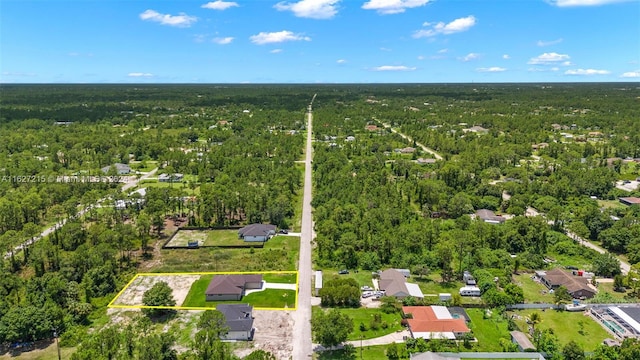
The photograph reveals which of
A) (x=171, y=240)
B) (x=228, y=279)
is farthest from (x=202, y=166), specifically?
(x=228, y=279)

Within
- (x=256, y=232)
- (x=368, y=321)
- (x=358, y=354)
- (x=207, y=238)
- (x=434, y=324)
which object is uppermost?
(x=256, y=232)

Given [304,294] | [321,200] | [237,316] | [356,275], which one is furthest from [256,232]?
[237,316]

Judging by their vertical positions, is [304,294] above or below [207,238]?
below

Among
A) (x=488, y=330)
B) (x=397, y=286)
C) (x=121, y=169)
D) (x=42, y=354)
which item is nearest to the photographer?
(x=42, y=354)

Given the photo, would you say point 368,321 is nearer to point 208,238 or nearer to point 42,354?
point 42,354

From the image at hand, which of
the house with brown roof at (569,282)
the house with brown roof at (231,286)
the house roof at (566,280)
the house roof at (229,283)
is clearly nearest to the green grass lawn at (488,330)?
the house with brown roof at (569,282)

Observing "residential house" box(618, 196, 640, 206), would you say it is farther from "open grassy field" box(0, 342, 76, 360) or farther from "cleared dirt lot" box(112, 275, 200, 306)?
"open grassy field" box(0, 342, 76, 360)

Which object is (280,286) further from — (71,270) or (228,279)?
(71,270)

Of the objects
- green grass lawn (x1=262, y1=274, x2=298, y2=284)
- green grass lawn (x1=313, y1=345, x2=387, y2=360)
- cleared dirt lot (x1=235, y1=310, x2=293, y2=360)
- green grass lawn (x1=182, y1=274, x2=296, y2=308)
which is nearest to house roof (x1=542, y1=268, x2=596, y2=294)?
green grass lawn (x1=313, y1=345, x2=387, y2=360)
